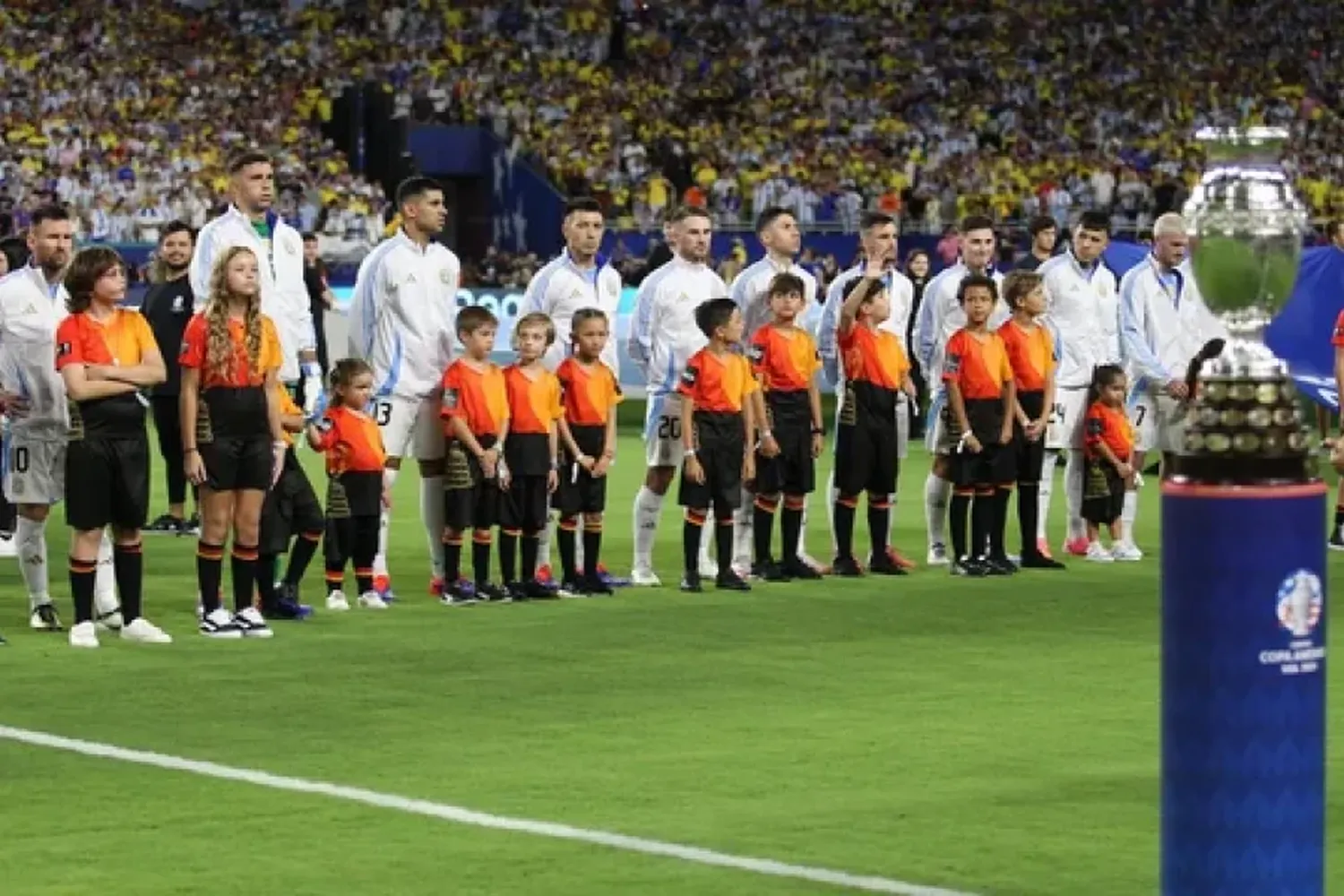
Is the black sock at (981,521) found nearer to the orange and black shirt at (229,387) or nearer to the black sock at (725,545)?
the black sock at (725,545)

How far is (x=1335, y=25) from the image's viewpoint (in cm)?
4997

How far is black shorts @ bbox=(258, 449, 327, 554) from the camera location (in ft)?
47.5

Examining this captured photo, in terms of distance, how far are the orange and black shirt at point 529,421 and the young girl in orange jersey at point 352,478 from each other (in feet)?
2.35

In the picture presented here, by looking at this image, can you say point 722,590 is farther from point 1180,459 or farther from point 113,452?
point 1180,459

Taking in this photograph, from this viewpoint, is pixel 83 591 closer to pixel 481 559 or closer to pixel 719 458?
pixel 481 559

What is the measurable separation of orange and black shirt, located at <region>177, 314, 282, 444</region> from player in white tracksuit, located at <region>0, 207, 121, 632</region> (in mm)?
673

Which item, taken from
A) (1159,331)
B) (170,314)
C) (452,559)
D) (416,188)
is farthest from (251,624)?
(1159,331)

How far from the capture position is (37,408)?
45.7ft

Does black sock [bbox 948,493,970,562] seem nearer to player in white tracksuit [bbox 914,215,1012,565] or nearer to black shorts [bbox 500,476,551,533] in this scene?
player in white tracksuit [bbox 914,215,1012,565]

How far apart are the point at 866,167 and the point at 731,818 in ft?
116

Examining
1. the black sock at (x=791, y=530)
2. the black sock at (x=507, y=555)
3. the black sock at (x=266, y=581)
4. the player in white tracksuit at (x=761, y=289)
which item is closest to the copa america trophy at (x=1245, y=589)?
the black sock at (x=266, y=581)

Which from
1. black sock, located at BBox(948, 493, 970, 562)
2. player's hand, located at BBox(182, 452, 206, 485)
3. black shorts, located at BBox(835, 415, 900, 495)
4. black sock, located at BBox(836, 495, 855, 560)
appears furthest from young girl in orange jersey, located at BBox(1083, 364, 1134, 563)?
player's hand, located at BBox(182, 452, 206, 485)

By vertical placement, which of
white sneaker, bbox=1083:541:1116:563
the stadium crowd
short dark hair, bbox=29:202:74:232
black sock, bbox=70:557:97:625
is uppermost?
the stadium crowd

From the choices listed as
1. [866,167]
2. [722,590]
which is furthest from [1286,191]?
[866,167]
